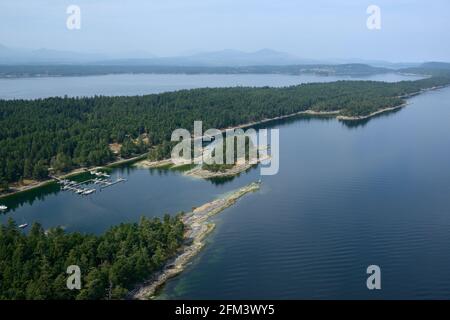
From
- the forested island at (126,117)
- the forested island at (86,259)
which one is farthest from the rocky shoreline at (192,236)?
the forested island at (126,117)

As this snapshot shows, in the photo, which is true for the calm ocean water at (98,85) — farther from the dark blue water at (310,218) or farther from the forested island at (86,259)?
the forested island at (86,259)

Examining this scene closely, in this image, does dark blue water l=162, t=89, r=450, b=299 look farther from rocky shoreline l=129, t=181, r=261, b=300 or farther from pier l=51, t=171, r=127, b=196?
pier l=51, t=171, r=127, b=196

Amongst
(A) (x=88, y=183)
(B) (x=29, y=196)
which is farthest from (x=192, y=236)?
(B) (x=29, y=196)

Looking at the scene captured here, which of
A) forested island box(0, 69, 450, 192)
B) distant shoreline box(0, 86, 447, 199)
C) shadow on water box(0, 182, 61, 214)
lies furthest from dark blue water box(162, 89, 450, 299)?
forested island box(0, 69, 450, 192)

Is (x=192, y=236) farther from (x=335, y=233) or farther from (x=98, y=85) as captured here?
(x=98, y=85)
